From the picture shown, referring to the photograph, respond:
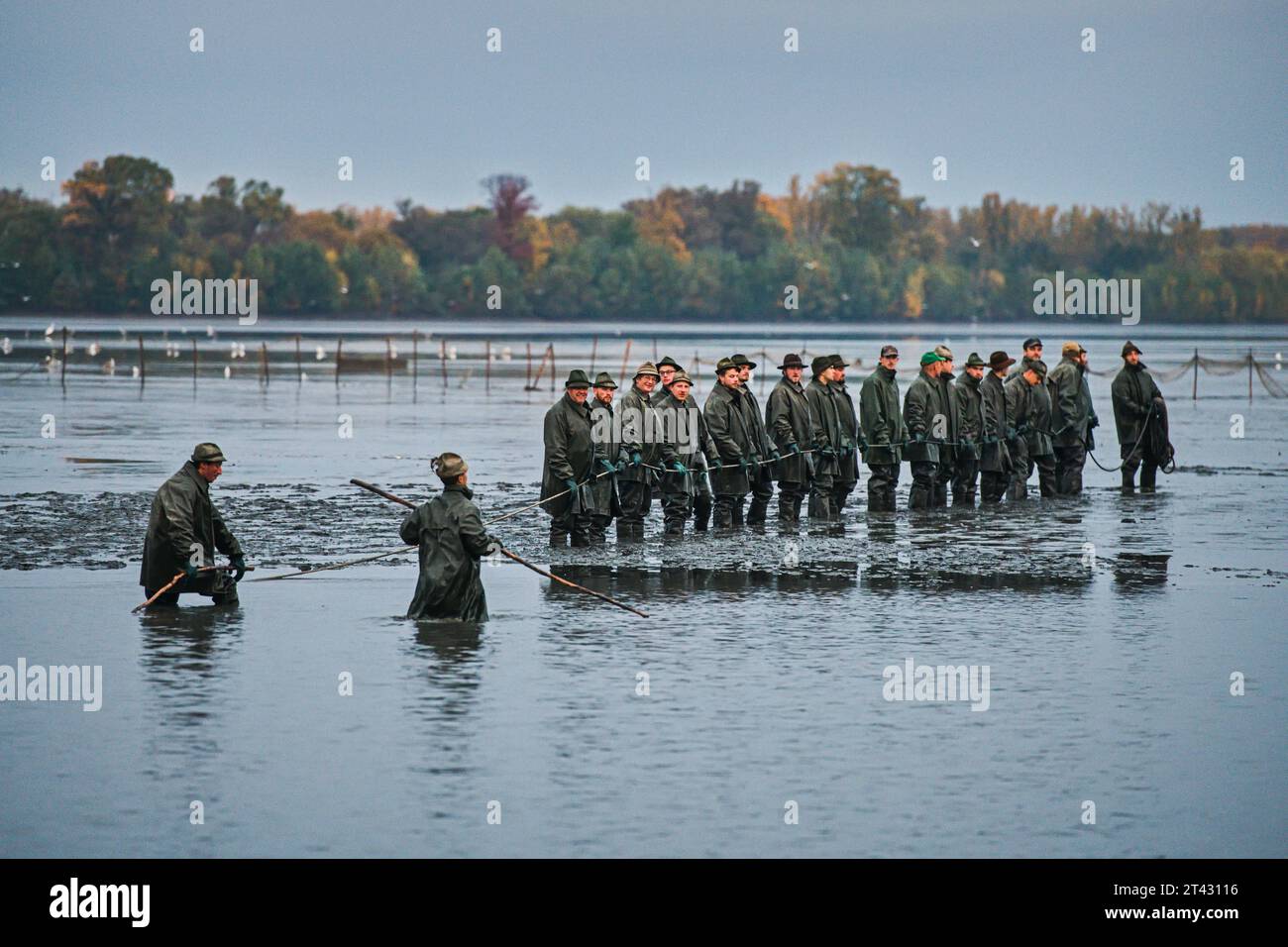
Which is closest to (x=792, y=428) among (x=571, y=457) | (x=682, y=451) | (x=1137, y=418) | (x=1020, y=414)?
(x=682, y=451)

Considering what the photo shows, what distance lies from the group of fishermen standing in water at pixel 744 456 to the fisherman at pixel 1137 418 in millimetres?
21

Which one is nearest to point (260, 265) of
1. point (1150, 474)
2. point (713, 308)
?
point (713, 308)

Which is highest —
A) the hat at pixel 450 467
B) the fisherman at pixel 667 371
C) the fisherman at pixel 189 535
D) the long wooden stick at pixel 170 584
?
the fisherman at pixel 667 371

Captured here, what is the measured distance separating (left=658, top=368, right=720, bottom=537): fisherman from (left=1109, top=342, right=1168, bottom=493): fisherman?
7.12m

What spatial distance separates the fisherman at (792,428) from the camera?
2158cm

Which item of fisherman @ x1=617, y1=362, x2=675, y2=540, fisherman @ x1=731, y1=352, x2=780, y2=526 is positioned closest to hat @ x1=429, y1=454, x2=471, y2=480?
fisherman @ x1=617, y1=362, x2=675, y2=540

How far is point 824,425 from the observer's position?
22.1 m

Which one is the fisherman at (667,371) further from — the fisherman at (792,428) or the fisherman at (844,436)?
the fisherman at (844,436)

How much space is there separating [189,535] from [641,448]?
19.0 ft

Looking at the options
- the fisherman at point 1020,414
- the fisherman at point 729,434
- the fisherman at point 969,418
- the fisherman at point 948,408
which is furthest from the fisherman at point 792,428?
the fisherman at point 1020,414

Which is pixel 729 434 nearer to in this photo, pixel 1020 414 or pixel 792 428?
pixel 792 428

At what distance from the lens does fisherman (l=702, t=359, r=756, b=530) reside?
20.9 m
